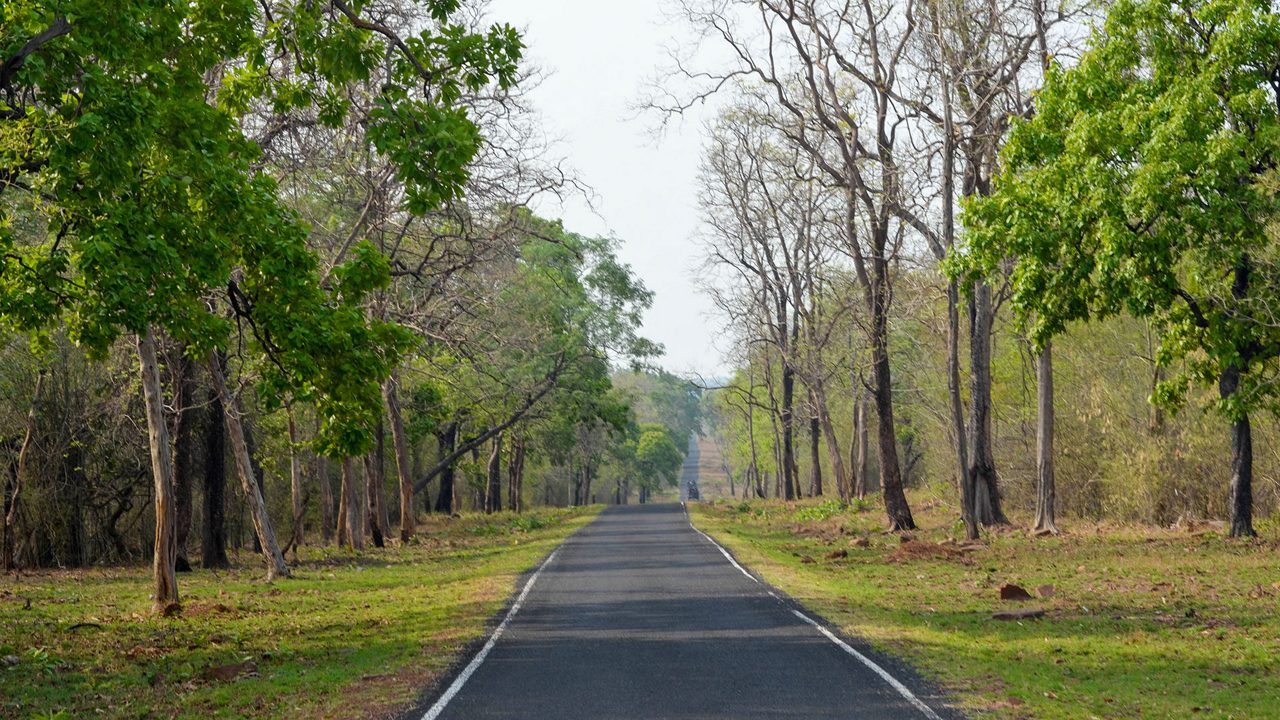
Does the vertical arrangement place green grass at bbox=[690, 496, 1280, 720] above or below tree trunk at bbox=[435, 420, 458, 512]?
below

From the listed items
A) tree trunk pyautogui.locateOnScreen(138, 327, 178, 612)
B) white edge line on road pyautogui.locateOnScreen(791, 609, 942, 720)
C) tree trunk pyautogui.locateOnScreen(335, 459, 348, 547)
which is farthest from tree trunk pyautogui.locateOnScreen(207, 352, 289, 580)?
white edge line on road pyautogui.locateOnScreen(791, 609, 942, 720)

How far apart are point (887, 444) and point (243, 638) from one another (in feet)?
69.3

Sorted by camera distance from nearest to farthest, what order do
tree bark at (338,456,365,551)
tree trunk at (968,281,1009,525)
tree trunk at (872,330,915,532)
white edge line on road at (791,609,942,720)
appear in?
white edge line on road at (791,609,942,720), tree trunk at (968,281,1009,525), tree trunk at (872,330,915,532), tree bark at (338,456,365,551)

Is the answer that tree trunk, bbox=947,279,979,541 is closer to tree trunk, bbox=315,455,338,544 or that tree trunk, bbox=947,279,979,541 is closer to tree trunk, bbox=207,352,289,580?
tree trunk, bbox=207,352,289,580

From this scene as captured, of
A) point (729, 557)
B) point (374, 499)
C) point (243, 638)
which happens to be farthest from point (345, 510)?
point (243, 638)

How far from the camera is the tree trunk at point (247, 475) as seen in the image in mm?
22203

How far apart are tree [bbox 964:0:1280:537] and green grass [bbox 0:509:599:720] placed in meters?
11.0

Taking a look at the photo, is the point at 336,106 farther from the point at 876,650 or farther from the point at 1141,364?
the point at 1141,364

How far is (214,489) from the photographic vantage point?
2714cm

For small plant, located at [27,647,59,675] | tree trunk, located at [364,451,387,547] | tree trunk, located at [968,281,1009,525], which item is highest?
tree trunk, located at [968,281,1009,525]

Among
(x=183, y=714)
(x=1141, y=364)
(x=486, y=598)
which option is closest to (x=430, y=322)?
(x=486, y=598)

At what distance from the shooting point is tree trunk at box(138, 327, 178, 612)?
56.9 feet

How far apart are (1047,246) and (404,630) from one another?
12272 millimetres

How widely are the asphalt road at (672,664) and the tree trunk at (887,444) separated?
40.0 ft
